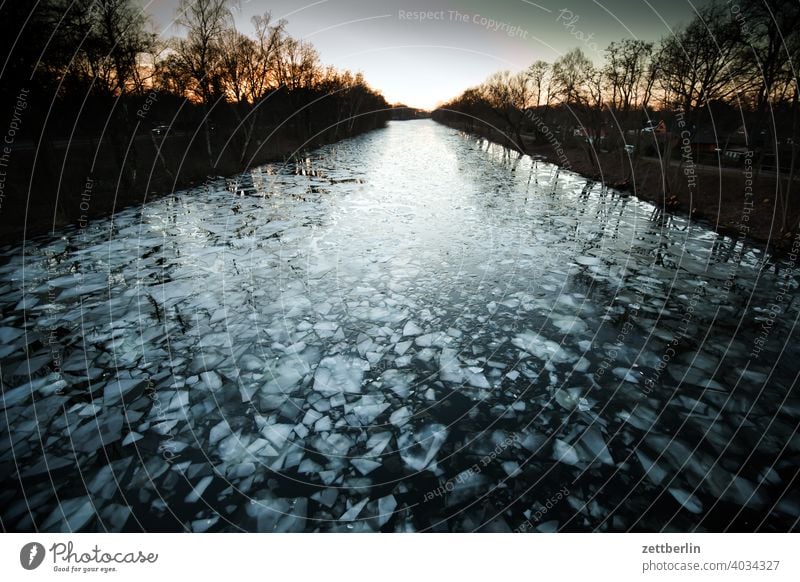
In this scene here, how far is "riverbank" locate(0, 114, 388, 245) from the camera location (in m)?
10.4

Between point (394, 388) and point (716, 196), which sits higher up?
point (716, 196)

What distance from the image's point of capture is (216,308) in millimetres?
5809

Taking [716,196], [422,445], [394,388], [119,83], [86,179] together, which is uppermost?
[119,83]

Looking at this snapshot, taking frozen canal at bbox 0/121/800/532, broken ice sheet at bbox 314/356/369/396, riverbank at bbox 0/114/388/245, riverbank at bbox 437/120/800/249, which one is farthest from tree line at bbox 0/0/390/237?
riverbank at bbox 437/120/800/249

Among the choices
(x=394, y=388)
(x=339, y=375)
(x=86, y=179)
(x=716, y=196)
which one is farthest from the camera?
(x=716, y=196)

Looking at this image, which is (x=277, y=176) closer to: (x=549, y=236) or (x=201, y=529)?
(x=549, y=236)

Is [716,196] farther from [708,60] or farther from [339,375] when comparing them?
[339,375]

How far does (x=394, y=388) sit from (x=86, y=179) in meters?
18.1

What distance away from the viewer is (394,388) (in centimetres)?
414

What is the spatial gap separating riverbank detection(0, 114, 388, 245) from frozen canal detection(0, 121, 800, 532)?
8.83 ft

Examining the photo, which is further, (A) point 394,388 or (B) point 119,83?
(B) point 119,83

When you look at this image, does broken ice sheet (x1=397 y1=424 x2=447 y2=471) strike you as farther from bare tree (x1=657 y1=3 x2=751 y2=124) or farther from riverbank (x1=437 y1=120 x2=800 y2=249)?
bare tree (x1=657 y1=3 x2=751 y2=124)

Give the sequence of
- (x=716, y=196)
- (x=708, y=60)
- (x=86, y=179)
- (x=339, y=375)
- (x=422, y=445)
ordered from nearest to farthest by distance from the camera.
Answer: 1. (x=422, y=445)
2. (x=339, y=375)
3. (x=708, y=60)
4. (x=86, y=179)
5. (x=716, y=196)

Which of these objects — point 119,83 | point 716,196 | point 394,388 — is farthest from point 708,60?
point 119,83
